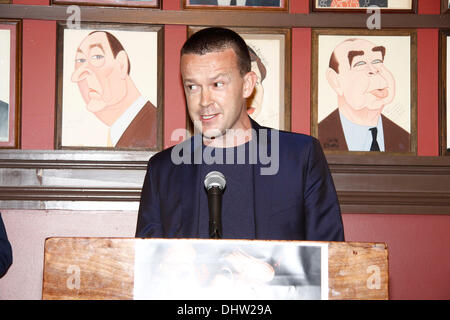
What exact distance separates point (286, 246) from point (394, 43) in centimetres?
218

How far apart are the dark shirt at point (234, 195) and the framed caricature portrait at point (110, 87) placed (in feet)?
2.57

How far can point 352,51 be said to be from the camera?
2922 mm

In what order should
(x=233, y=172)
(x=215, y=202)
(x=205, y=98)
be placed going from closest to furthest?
(x=215, y=202)
(x=205, y=98)
(x=233, y=172)

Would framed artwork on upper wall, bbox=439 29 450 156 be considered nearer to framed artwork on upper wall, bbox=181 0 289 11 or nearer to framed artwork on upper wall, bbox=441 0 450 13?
framed artwork on upper wall, bbox=441 0 450 13

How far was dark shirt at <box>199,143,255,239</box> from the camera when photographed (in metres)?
1.93

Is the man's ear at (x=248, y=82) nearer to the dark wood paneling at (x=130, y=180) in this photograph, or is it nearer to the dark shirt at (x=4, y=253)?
the dark wood paneling at (x=130, y=180)

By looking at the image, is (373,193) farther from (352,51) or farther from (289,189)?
(289,189)

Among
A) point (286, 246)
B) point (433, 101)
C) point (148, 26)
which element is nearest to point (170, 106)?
point (148, 26)

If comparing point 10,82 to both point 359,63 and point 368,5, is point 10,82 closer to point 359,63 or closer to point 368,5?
point 359,63

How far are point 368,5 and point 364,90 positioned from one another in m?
0.49

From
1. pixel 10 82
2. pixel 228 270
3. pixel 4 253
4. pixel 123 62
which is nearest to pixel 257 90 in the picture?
pixel 123 62

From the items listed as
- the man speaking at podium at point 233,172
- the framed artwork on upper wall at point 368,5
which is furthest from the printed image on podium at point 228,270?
the framed artwork on upper wall at point 368,5

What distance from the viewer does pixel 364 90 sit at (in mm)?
2912

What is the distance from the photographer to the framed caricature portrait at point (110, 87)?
283 centimetres
